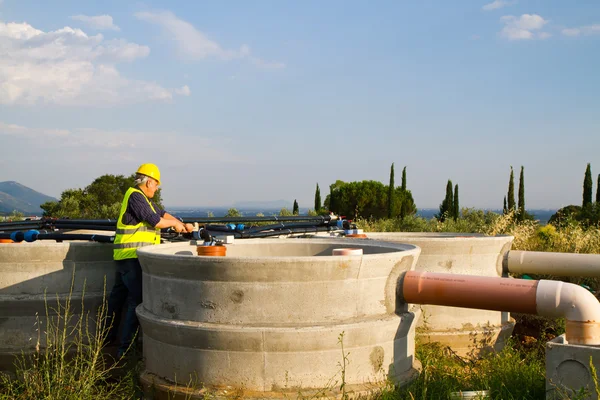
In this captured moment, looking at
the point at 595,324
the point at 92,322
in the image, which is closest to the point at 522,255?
the point at 595,324

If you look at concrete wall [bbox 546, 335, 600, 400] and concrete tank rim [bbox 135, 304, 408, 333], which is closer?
concrete wall [bbox 546, 335, 600, 400]

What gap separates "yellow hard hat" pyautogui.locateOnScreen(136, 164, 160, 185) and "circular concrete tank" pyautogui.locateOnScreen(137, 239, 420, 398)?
6.33ft

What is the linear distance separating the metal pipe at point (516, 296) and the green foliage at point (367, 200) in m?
39.4

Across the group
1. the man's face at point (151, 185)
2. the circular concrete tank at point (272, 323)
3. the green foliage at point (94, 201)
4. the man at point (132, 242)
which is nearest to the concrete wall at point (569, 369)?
the circular concrete tank at point (272, 323)

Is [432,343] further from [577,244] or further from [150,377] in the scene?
[577,244]

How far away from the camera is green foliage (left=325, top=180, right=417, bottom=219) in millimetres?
46406

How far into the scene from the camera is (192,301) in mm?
5930

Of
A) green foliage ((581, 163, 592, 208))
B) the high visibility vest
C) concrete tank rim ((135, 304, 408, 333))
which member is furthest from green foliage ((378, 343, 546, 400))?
green foliage ((581, 163, 592, 208))

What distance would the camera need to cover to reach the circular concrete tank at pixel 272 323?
18.6 feet

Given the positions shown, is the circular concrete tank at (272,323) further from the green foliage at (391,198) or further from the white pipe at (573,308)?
the green foliage at (391,198)

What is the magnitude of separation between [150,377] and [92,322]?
178cm

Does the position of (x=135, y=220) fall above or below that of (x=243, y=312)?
above

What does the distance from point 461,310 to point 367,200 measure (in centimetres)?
3787

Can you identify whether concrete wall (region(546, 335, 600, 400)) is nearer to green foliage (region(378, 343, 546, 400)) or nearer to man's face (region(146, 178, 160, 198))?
green foliage (region(378, 343, 546, 400))
